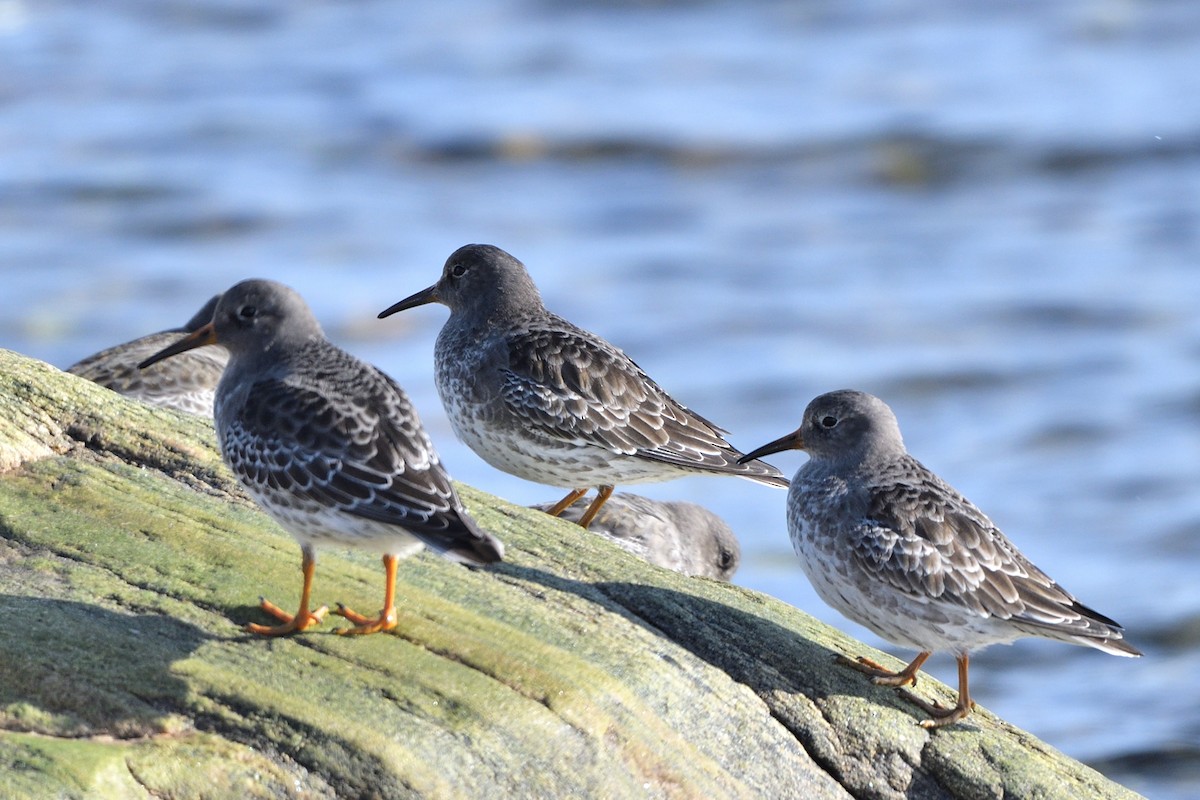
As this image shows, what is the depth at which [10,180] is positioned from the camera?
22094 millimetres

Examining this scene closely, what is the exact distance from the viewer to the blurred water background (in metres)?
14.6

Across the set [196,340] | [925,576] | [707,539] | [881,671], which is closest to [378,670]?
[196,340]

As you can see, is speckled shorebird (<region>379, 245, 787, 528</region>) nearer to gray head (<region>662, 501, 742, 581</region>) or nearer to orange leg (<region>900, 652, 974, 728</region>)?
gray head (<region>662, 501, 742, 581</region>)

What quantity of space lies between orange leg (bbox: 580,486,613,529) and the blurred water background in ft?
12.9

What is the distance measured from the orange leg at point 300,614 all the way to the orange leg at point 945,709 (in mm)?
2508

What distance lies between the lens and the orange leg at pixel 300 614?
19.3 feet

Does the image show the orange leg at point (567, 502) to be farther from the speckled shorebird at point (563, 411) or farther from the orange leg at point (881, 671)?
the orange leg at point (881, 671)

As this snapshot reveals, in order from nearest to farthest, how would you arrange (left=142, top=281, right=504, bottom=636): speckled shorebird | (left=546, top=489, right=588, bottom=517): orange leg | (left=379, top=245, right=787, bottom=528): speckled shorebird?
(left=142, top=281, right=504, bottom=636): speckled shorebird < (left=379, top=245, right=787, bottom=528): speckled shorebird < (left=546, top=489, right=588, bottom=517): orange leg

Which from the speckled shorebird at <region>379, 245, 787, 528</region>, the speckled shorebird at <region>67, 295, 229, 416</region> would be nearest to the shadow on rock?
the speckled shorebird at <region>379, 245, 787, 528</region>

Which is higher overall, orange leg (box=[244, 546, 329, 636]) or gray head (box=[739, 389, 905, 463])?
gray head (box=[739, 389, 905, 463])

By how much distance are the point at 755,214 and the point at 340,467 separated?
1585cm

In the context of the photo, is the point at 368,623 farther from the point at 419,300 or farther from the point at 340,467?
the point at 419,300

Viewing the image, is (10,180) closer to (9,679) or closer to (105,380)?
(105,380)

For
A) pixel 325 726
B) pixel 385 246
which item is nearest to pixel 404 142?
pixel 385 246
